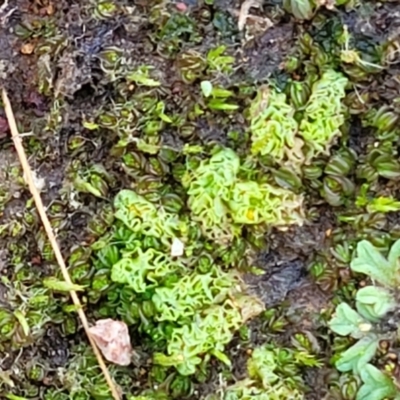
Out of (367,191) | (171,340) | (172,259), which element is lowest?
(171,340)

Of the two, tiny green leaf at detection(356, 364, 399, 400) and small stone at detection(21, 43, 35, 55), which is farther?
small stone at detection(21, 43, 35, 55)

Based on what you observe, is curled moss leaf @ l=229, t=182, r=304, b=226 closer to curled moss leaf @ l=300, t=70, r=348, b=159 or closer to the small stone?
curled moss leaf @ l=300, t=70, r=348, b=159

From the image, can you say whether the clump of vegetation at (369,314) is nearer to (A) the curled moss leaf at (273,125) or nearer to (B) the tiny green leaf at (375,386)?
(B) the tiny green leaf at (375,386)

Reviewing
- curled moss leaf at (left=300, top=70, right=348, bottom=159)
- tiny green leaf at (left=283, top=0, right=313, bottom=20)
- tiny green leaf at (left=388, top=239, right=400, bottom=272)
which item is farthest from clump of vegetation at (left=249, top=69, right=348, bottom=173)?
tiny green leaf at (left=388, top=239, right=400, bottom=272)

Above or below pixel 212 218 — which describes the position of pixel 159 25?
above

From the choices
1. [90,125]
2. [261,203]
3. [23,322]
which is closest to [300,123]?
[261,203]

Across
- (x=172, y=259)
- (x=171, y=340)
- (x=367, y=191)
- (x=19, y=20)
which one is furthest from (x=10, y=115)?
(x=367, y=191)

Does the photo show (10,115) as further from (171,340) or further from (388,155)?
(388,155)
